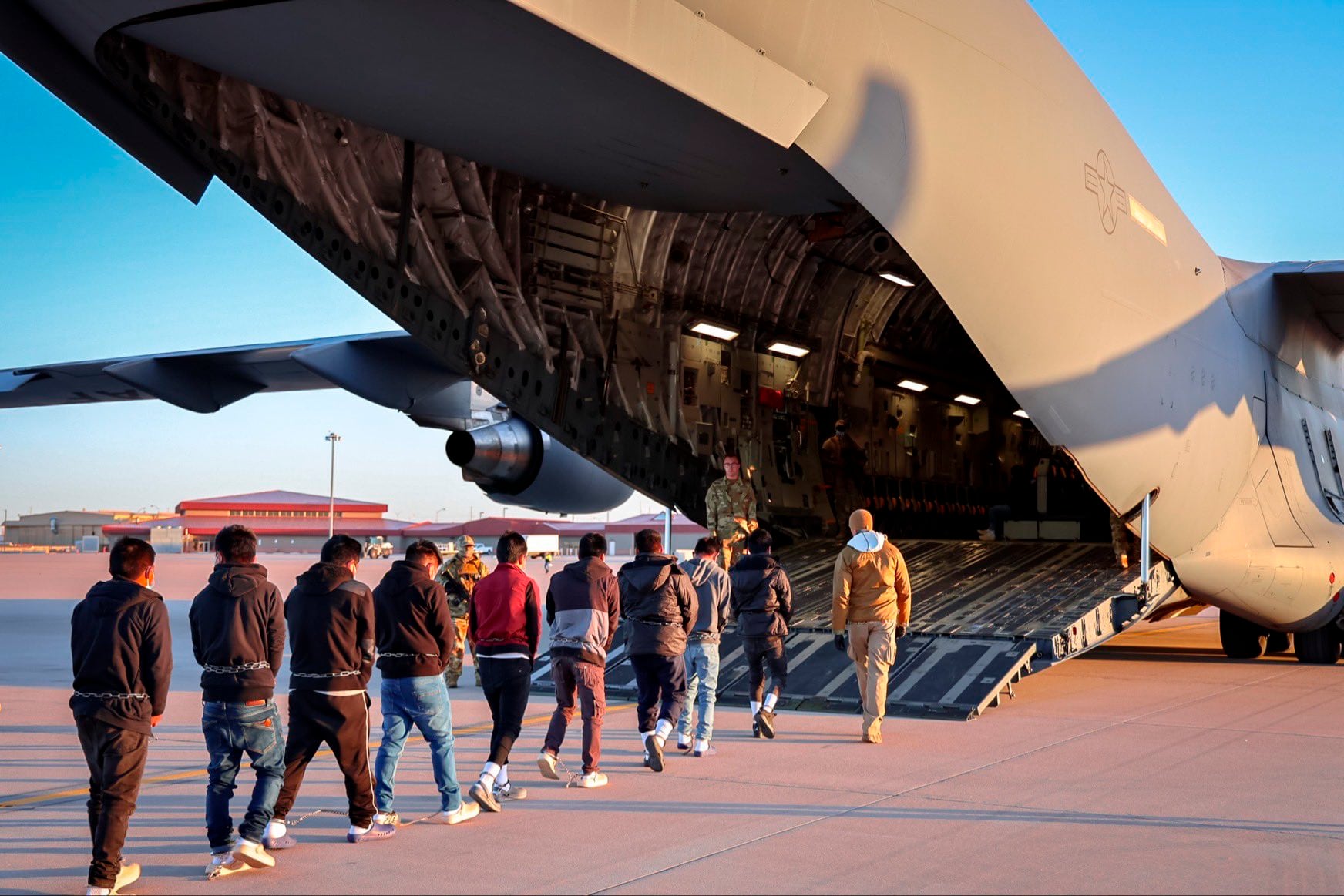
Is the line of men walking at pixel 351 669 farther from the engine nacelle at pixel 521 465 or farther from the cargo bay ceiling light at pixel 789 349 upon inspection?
the cargo bay ceiling light at pixel 789 349

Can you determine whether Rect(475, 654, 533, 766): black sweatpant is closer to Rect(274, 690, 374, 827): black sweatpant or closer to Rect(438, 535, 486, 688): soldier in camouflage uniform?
Rect(274, 690, 374, 827): black sweatpant

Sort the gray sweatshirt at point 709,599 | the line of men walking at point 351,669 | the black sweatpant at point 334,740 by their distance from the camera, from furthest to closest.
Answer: the gray sweatshirt at point 709,599
the black sweatpant at point 334,740
the line of men walking at point 351,669

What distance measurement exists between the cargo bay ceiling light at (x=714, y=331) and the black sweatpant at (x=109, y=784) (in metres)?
8.31

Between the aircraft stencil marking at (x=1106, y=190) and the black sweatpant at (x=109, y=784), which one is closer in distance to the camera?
the black sweatpant at (x=109, y=784)

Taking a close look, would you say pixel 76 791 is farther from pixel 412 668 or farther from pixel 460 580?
pixel 460 580

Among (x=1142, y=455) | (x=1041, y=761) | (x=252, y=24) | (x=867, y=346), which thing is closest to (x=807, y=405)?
(x=867, y=346)

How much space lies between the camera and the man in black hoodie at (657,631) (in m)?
7.29

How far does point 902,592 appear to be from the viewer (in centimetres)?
852

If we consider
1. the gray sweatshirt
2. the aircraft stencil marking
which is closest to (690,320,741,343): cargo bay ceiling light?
the aircraft stencil marking

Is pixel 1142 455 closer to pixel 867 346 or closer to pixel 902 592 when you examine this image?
pixel 902 592

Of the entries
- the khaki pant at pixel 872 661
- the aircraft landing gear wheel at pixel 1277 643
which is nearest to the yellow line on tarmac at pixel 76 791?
the khaki pant at pixel 872 661

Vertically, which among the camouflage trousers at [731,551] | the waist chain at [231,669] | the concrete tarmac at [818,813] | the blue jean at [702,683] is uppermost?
the camouflage trousers at [731,551]

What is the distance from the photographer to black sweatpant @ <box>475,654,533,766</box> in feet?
20.4

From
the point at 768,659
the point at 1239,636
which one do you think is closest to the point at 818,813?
the point at 768,659
